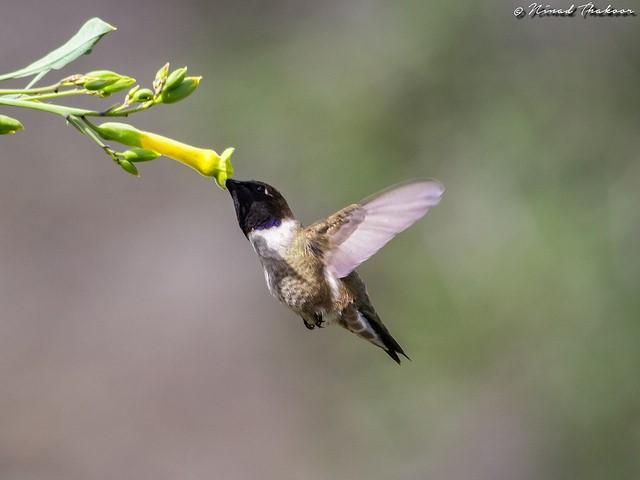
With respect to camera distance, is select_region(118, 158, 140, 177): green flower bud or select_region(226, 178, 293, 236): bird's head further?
select_region(226, 178, 293, 236): bird's head

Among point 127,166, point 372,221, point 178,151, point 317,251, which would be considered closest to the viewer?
point 127,166

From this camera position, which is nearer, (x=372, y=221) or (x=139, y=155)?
(x=139, y=155)

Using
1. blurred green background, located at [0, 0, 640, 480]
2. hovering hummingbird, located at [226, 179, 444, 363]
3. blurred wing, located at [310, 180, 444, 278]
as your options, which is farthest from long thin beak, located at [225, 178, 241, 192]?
blurred green background, located at [0, 0, 640, 480]

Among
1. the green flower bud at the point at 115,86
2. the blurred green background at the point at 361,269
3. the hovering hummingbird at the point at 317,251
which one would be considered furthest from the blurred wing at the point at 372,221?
the blurred green background at the point at 361,269

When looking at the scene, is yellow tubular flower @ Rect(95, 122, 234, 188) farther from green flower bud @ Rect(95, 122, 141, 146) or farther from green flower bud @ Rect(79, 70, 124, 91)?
green flower bud @ Rect(79, 70, 124, 91)

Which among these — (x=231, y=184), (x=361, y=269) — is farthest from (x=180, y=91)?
(x=361, y=269)

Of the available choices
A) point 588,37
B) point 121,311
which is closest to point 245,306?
point 121,311

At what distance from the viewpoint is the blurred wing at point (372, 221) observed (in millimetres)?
2162

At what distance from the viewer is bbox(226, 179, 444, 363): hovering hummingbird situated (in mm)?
2421

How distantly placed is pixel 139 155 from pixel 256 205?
1.32 feet

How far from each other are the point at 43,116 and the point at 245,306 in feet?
9.57

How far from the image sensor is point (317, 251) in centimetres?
260

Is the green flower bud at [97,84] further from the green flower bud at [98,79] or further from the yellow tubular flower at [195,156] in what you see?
the yellow tubular flower at [195,156]

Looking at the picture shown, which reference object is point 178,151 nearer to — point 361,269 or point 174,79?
point 174,79
